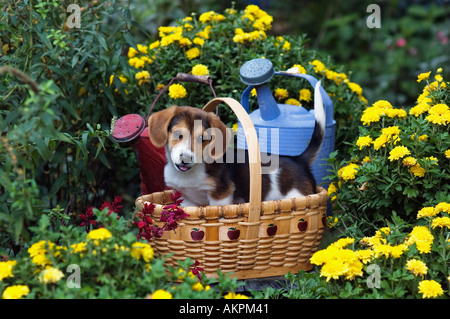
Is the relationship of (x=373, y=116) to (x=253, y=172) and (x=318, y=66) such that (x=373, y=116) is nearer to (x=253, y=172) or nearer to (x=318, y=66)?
(x=253, y=172)

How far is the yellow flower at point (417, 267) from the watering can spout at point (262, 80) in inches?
→ 54.4

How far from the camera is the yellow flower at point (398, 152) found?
257 centimetres

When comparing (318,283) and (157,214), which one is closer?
(318,283)

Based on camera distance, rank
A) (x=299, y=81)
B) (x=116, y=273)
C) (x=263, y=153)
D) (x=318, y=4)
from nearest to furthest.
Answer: (x=116, y=273) < (x=263, y=153) < (x=299, y=81) < (x=318, y=4)

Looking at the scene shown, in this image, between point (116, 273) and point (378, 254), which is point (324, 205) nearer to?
point (378, 254)

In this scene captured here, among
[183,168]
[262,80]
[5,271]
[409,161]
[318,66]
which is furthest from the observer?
[318,66]

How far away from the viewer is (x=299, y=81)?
3.90 meters

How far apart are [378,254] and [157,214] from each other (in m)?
1.05

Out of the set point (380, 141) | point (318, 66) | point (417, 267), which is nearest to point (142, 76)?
point (318, 66)

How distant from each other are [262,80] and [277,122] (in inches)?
10.8

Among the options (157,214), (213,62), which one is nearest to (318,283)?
(157,214)

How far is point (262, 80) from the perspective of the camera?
3.19m

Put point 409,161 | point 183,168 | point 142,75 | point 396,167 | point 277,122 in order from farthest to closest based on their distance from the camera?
1. point 142,75
2. point 277,122
3. point 183,168
4. point 396,167
5. point 409,161

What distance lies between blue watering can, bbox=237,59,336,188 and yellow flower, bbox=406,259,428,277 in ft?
3.58
